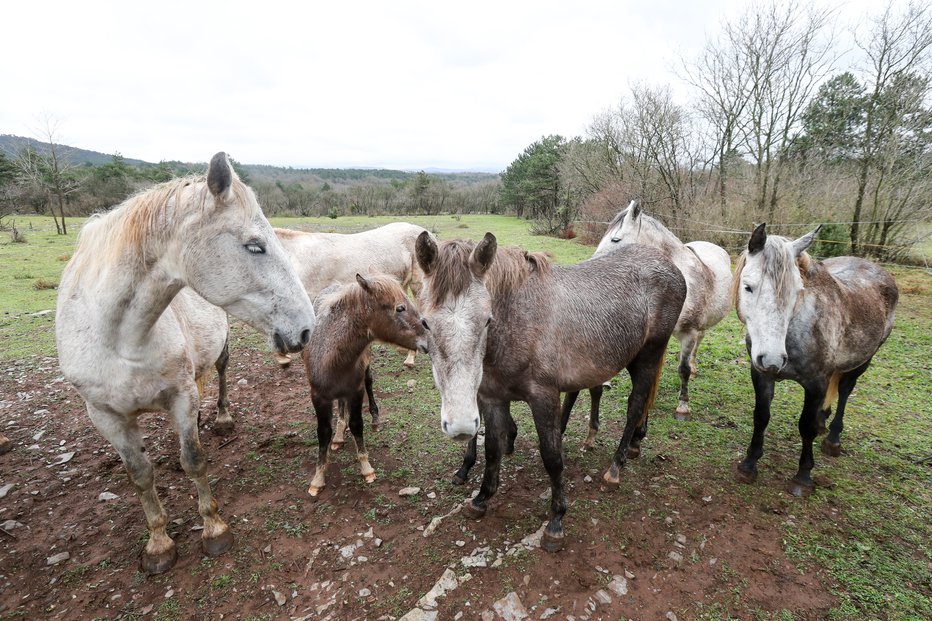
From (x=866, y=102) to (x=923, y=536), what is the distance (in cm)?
1497

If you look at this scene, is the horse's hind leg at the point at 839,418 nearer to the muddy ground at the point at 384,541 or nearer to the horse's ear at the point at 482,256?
the muddy ground at the point at 384,541

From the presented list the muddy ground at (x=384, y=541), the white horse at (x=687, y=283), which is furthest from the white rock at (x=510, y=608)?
the white horse at (x=687, y=283)

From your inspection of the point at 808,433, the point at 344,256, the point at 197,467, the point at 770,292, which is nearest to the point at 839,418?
the point at 808,433

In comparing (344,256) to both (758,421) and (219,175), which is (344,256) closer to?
(219,175)

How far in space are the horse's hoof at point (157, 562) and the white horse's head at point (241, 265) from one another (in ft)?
6.59

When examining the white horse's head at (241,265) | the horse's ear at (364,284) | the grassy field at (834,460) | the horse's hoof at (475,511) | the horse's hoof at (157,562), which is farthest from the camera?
the horse's ear at (364,284)

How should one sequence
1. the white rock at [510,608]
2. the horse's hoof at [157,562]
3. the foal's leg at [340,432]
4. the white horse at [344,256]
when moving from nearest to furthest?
the white rock at [510,608], the horse's hoof at [157,562], the foal's leg at [340,432], the white horse at [344,256]

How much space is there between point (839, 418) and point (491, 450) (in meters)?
3.90

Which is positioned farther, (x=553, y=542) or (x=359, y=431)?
(x=359, y=431)

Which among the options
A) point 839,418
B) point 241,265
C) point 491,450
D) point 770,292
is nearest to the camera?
point 241,265

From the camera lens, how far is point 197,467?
9.32 feet

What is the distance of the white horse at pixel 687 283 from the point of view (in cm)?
486

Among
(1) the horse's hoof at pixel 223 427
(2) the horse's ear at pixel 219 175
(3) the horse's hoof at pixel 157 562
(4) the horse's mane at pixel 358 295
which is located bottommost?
(3) the horse's hoof at pixel 157 562

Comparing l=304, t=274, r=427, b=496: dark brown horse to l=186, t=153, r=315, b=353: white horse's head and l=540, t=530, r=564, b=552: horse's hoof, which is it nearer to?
l=186, t=153, r=315, b=353: white horse's head
